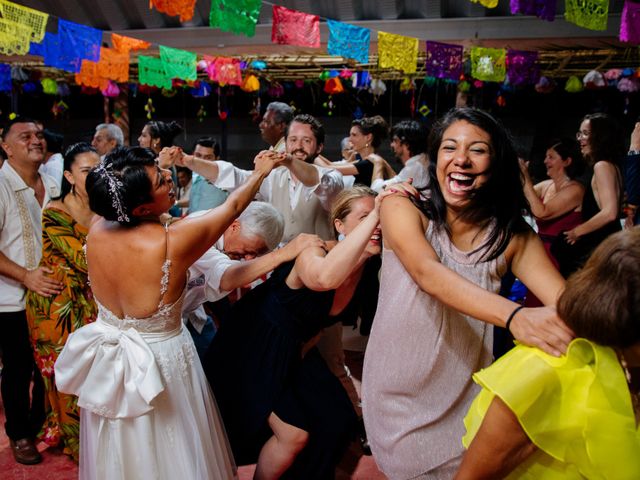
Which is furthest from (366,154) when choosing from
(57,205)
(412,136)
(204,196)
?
(57,205)

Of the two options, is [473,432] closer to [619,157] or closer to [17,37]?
[619,157]

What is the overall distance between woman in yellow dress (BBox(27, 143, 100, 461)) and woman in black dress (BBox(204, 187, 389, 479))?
2.96 feet

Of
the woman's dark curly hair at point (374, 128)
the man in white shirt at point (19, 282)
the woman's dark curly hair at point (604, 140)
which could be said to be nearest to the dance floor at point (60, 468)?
the man in white shirt at point (19, 282)

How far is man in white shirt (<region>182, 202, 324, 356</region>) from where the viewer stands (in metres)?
2.03

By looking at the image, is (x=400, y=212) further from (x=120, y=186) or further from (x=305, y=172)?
(x=305, y=172)

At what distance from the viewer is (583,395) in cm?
99

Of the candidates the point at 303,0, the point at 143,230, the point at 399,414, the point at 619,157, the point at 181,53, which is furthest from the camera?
the point at 303,0

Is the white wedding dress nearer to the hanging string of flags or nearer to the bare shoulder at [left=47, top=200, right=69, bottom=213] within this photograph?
the bare shoulder at [left=47, top=200, right=69, bottom=213]

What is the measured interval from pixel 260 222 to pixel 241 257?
0.16 meters

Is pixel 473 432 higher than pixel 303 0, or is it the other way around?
pixel 303 0

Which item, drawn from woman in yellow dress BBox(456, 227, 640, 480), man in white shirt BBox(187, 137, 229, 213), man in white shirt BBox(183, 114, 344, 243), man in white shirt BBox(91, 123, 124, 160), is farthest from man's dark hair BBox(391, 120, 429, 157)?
woman in yellow dress BBox(456, 227, 640, 480)

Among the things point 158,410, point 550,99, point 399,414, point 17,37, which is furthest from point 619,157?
point 550,99

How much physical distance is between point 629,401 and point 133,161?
140cm

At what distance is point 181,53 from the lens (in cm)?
648
